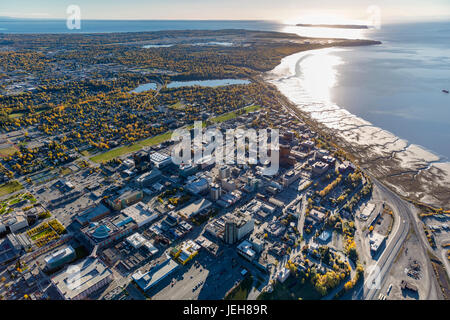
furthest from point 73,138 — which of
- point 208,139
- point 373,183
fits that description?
point 373,183

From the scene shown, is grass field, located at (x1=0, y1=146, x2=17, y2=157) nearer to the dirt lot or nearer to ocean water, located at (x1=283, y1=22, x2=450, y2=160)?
the dirt lot

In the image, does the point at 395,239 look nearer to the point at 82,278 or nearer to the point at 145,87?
the point at 82,278

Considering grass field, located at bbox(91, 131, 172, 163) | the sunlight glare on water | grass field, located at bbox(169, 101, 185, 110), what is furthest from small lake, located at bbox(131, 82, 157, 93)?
the sunlight glare on water

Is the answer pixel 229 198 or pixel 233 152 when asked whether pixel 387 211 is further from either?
pixel 233 152

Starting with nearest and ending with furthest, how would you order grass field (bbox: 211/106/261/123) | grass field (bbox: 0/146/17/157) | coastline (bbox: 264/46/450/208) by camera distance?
coastline (bbox: 264/46/450/208)
grass field (bbox: 0/146/17/157)
grass field (bbox: 211/106/261/123)

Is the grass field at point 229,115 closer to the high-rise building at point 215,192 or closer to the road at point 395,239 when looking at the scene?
the high-rise building at point 215,192
